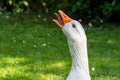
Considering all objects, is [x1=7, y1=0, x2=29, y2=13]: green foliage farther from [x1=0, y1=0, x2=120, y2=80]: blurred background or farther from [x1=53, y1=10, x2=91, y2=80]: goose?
[x1=53, y1=10, x2=91, y2=80]: goose

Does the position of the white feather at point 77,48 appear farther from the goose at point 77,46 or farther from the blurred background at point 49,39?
the blurred background at point 49,39

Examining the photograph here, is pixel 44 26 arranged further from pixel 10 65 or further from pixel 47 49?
pixel 10 65

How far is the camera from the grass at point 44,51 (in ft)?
21.3

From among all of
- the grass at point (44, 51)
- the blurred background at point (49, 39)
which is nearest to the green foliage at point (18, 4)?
the blurred background at point (49, 39)

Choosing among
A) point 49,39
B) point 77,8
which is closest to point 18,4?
point 77,8

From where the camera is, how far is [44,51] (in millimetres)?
7758

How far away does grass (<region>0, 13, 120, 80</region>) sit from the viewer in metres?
6.48

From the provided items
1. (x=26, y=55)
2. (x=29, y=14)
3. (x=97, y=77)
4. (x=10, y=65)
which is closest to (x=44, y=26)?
(x=29, y=14)

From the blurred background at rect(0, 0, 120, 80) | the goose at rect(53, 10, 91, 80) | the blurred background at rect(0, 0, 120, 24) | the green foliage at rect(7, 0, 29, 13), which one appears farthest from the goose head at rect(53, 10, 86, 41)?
the green foliage at rect(7, 0, 29, 13)

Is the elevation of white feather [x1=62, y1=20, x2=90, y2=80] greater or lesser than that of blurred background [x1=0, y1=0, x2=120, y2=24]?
greater

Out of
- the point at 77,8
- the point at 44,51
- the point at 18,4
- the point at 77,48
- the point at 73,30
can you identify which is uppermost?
the point at 73,30

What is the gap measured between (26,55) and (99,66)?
4.66 ft

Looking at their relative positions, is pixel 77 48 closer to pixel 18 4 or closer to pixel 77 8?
pixel 77 8

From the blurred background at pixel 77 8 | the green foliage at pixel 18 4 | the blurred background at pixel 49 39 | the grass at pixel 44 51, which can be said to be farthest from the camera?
the green foliage at pixel 18 4
